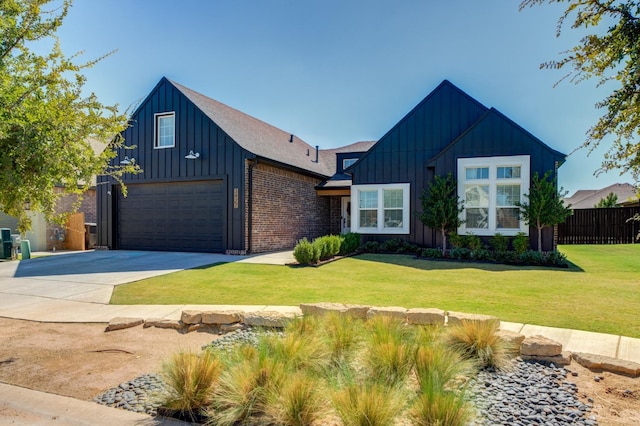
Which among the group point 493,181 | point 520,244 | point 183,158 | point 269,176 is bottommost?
point 520,244

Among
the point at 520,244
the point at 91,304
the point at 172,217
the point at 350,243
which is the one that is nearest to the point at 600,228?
the point at 520,244

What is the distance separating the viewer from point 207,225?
14.6 m

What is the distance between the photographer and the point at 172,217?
15367mm

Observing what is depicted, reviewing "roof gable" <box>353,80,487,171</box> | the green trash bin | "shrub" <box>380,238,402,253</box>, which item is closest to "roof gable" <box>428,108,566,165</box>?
"roof gable" <box>353,80,487,171</box>

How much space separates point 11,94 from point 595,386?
6035mm

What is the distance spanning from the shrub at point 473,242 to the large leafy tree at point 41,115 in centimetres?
1116

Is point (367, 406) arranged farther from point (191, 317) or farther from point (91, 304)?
point (91, 304)

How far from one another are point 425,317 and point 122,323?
3932 mm

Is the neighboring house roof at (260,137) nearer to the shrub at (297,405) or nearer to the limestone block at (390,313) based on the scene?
the limestone block at (390,313)

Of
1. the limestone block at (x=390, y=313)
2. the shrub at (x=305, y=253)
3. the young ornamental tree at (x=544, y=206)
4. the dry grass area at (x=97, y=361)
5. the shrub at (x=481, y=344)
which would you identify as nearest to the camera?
the dry grass area at (x=97, y=361)

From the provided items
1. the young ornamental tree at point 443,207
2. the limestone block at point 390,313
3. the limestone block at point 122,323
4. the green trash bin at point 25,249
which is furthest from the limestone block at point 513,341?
the green trash bin at point 25,249

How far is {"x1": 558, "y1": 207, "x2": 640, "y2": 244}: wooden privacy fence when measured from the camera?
62.2 feet

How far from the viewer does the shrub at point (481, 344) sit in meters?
3.64

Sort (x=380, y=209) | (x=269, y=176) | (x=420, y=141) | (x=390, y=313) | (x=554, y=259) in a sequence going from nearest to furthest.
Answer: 1. (x=390, y=313)
2. (x=554, y=259)
3. (x=420, y=141)
4. (x=380, y=209)
5. (x=269, y=176)
